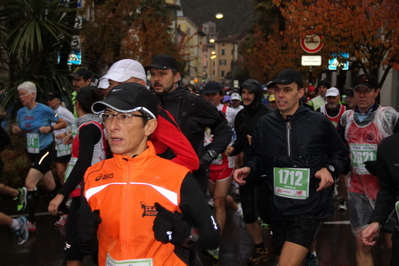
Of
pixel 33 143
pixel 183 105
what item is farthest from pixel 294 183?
pixel 33 143

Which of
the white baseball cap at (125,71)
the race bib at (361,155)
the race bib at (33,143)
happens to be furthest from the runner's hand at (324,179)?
the race bib at (33,143)

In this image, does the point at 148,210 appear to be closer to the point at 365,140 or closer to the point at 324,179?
the point at 324,179

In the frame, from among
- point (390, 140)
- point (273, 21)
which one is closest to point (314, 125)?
point (390, 140)

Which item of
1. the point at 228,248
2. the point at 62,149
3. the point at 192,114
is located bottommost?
the point at 228,248

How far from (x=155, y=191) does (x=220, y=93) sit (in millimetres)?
6228

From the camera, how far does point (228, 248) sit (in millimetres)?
6762

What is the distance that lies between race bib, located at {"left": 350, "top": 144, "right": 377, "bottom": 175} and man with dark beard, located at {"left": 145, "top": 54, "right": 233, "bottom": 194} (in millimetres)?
1611

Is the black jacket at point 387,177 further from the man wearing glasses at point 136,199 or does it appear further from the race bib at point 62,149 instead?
the race bib at point 62,149

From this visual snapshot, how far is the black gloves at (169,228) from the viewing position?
230 centimetres

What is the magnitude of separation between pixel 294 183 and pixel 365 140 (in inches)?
55.7

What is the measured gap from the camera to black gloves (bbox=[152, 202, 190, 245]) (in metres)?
2.30

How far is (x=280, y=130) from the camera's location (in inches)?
175

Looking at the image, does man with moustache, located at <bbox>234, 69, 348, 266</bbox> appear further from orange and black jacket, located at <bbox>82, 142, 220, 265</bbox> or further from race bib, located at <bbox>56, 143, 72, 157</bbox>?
race bib, located at <bbox>56, 143, 72, 157</bbox>

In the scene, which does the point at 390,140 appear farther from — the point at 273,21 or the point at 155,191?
the point at 273,21
